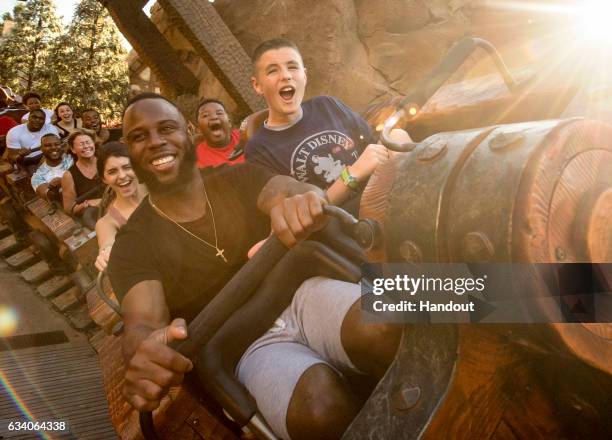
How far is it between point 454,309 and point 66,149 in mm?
6245

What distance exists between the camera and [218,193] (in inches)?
77.6

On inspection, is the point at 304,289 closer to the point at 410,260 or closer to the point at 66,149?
the point at 410,260

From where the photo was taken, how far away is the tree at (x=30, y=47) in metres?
20.1

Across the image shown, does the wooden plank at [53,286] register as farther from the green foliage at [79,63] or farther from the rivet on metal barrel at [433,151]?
the green foliage at [79,63]

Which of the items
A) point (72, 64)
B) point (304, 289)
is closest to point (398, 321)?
point (304, 289)

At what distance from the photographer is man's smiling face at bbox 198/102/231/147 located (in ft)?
13.2

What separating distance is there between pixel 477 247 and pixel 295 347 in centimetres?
83

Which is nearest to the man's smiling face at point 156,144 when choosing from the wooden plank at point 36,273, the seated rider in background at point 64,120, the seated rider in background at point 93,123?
the wooden plank at point 36,273

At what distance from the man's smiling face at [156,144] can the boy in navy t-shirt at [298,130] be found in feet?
1.93

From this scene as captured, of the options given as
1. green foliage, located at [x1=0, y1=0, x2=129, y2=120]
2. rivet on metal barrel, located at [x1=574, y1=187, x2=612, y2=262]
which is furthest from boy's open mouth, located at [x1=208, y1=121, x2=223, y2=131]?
green foliage, located at [x1=0, y1=0, x2=129, y2=120]

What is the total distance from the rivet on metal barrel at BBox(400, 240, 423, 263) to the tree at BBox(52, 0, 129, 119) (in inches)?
808

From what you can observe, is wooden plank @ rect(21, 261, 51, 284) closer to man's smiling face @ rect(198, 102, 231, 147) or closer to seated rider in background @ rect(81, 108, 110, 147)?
seated rider in background @ rect(81, 108, 110, 147)

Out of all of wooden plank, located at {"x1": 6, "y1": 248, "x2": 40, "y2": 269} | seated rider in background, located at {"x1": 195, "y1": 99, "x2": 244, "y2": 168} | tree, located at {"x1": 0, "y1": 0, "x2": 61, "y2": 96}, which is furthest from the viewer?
tree, located at {"x1": 0, "y1": 0, "x2": 61, "y2": 96}

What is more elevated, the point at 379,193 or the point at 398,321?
the point at 379,193
